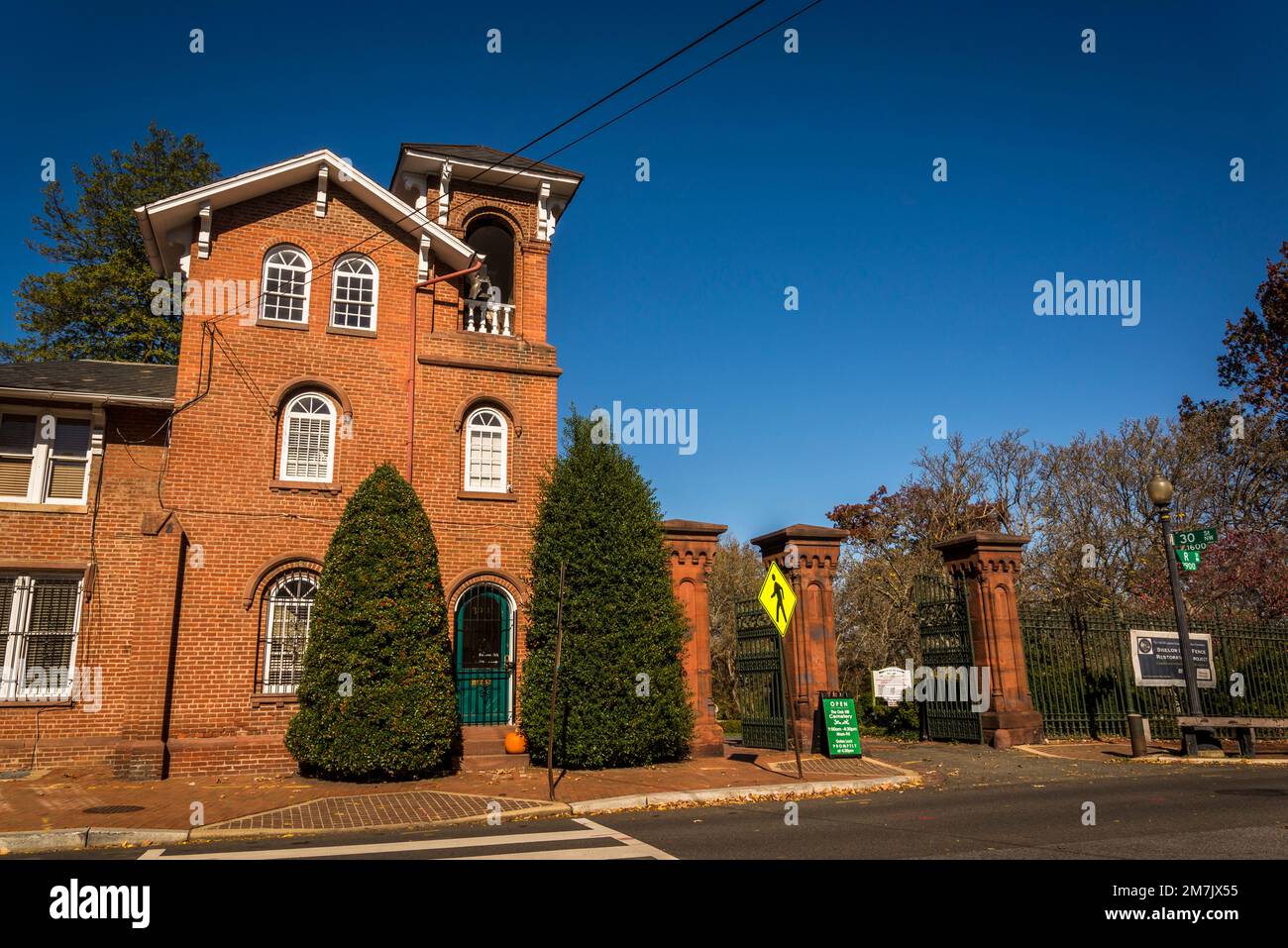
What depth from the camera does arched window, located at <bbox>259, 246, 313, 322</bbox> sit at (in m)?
17.0

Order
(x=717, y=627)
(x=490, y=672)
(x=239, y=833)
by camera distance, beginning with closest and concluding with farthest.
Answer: (x=239, y=833) → (x=490, y=672) → (x=717, y=627)

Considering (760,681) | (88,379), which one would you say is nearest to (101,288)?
(88,379)

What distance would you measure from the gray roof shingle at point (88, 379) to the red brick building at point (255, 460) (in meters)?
0.08

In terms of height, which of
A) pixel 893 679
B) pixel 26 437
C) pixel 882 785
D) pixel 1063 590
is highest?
pixel 26 437

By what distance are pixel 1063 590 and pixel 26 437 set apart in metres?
30.9

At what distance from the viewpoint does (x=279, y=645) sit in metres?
15.7

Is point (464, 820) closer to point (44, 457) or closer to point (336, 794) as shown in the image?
point (336, 794)

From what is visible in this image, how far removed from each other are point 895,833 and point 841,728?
7.36m

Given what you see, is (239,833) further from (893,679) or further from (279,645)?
(893,679)

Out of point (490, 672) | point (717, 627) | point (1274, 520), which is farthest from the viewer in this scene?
point (717, 627)

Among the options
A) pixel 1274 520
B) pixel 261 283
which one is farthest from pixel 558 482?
pixel 1274 520
